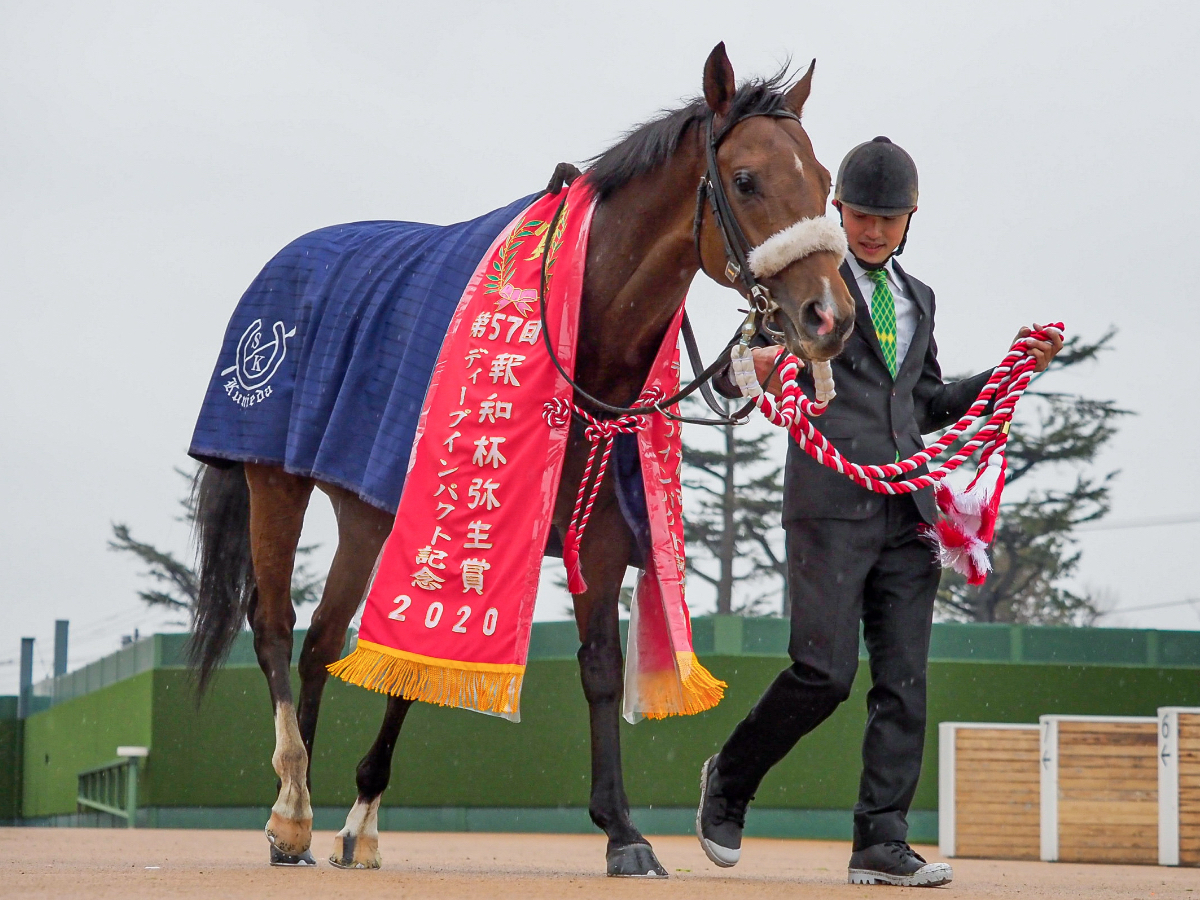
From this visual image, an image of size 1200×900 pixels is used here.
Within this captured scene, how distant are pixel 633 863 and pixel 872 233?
187 cm

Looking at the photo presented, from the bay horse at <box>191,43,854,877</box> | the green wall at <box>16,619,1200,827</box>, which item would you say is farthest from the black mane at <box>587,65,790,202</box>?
the green wall at <box>16,619,1200,827</box>

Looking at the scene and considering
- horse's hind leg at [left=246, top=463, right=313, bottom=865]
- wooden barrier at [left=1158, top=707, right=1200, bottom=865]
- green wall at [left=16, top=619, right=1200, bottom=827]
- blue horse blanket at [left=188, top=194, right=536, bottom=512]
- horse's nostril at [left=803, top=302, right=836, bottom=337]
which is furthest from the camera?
green wall at [left=16, top=619, right=1200, bottom=827]

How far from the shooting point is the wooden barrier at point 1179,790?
30.1ft

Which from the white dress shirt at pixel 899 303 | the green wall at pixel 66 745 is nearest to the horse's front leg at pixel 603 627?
the white dress shirt at pixel 899 303

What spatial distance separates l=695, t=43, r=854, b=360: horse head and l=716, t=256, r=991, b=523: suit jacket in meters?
0.33

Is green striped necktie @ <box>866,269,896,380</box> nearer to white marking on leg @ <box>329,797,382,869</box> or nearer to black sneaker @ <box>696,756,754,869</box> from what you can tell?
black sneaker @ <box>696,756,754,869</box>

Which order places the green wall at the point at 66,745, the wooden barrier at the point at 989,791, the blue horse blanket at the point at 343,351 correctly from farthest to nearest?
1. the green wall at the point at 66,745
2. the wooden barrier at the point at 989,791
3. the blue horse blanket at the point at 343,351

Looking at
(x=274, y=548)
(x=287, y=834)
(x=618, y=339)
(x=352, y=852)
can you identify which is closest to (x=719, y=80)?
(x=618, y=339)

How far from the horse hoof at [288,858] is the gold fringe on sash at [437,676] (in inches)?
35.0

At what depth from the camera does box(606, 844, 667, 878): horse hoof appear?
4223mm

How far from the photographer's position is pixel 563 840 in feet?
36.5

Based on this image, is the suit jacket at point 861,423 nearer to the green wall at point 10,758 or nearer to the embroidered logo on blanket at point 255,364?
the embroidered logo on blanket at point 255,364

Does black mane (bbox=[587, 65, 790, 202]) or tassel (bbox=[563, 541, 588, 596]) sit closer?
black mane (bbox=[587, 65, 790, 202])

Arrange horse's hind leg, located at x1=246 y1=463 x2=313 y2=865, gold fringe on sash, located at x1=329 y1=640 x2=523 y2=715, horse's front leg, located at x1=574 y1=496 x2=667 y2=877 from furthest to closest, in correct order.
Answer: horse's hind leg, located at x1=246 y1=463 x2=313 y2=865 < horse's front leg, located at x1=574 y1=496 x2=667 y2=877 < gold fringe on sash, located at x1=329 y1=640 x2=523 y2=715
